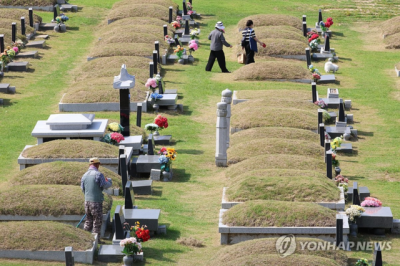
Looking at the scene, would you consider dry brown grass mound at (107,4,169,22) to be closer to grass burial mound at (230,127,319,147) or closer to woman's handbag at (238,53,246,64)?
woman's handbag at (238,53,246,64)

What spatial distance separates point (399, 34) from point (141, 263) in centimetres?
2839

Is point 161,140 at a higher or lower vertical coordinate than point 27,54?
lower

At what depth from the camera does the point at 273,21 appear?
43.6 meters

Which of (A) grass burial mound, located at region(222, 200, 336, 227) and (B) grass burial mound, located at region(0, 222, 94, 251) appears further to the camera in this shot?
(A) grass burial mound, located at region(222, 200, 336, 227)

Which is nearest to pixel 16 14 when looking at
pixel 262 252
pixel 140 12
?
pixel 140 12

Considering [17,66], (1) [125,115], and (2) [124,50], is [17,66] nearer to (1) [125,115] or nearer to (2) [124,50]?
(2) [124,50]

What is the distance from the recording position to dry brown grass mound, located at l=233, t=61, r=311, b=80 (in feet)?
115

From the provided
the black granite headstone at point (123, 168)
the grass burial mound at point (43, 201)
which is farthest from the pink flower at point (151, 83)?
the grass burial mound at point (43, 201)

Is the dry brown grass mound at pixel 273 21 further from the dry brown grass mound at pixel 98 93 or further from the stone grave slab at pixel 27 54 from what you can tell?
the dry brown grass mound at pixel 98 93

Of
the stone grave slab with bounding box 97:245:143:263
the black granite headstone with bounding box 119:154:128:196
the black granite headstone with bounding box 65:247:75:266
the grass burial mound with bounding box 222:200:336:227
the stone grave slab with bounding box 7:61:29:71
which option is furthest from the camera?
the stone grave slab with bounding box 7:61:29:71

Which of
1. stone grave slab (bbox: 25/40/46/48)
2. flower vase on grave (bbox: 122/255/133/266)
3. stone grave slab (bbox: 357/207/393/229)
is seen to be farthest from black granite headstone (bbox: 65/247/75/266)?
stone grave slab (bbox: 25/40/46/48)

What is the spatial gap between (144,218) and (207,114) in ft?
39.8

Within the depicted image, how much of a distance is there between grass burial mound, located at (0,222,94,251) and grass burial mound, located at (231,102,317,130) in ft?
35.1

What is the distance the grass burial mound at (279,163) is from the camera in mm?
22856
